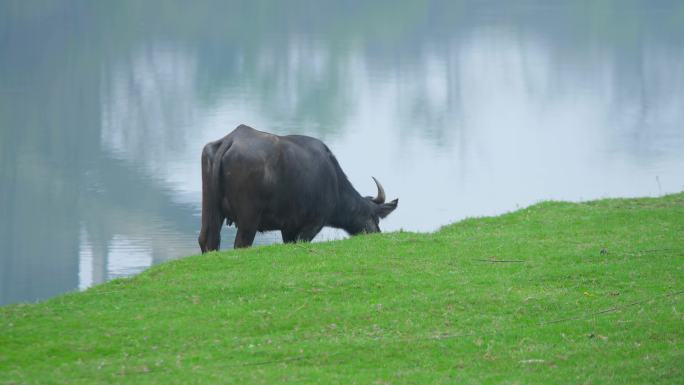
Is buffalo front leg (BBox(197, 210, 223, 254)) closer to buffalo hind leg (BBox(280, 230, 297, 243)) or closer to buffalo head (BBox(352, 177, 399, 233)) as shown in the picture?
buffalo hind leg (BBox(280, 230, 297, 243))

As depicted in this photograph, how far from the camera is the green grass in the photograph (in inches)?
336

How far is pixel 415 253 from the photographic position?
1275cm

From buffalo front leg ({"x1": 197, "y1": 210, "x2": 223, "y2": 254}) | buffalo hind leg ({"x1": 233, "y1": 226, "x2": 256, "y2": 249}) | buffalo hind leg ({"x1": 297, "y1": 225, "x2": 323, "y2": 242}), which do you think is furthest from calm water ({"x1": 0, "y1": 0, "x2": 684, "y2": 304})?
buffalo front leg ({"x1": 197, "y1": 210, "x2": 223, "y2": 254})

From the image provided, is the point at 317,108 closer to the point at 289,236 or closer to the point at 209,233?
the point at 289,236

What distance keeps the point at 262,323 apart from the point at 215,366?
1.32 meters

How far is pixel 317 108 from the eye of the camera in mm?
41625

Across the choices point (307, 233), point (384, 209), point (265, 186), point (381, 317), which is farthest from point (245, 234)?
point (381, 317)

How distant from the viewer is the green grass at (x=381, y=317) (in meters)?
8.55

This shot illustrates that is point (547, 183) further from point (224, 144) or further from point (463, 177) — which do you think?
point (224, 144)

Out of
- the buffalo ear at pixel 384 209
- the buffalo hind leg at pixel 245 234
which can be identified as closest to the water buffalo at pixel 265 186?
the buffalo hind leg at pixel 245 234

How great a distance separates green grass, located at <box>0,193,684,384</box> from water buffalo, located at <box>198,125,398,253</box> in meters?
1.26

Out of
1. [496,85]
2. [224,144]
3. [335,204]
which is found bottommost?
[496,85]

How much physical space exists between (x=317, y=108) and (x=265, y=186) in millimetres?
27626

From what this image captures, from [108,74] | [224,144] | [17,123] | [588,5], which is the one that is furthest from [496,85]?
[224,144]
